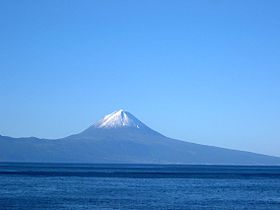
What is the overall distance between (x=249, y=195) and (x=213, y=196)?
4.83 metres

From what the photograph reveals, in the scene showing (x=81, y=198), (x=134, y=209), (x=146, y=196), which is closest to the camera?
(x=134, y=209)

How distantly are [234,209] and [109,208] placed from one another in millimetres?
9241

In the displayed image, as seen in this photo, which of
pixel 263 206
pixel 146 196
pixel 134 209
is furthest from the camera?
pixel 146 196

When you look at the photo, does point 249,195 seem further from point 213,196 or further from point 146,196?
point 146,196

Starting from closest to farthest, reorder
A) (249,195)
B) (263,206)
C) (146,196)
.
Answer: (263,206)
(146,196)
(249,195)

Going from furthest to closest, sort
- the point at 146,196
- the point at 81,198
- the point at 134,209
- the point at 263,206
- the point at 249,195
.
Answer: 1. the point at 249,195
2. the point at 146,196
3. the point at 81,198
4. the point at 263,206
5. the point at 134,209

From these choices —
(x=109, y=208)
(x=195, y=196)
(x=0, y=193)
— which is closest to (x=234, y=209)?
(x=109, y=208)

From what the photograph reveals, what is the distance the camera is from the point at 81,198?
60344 mm

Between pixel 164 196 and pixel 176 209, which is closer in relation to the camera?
pixel 176 209

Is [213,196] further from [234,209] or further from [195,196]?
[234,209]

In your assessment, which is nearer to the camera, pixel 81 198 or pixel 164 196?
pixel 81 198

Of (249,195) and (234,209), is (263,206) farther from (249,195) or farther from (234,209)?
(249,195)

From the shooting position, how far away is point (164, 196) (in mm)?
65062

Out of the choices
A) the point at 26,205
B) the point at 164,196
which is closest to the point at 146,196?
the point at 164,196
